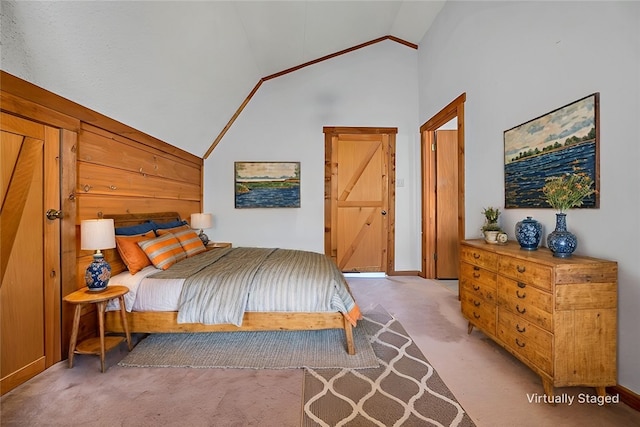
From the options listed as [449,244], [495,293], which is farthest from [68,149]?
[449,244]

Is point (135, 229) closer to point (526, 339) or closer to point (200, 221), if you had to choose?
point (200, 221)

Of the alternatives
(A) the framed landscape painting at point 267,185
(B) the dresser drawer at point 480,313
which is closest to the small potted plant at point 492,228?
(B) the dresser drawer at point 480,313

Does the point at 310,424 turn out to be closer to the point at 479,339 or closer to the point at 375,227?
the point at 479,339

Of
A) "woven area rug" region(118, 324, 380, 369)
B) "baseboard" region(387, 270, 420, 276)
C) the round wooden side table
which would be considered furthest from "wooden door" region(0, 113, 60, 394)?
"baseboard" region(387, 270, 420, 276)

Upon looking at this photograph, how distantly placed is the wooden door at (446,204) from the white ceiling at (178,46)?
67.9 inches

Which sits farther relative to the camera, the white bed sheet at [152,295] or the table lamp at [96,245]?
the white bed sheet at [152,295]

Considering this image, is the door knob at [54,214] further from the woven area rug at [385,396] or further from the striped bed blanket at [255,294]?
the woven area rug at [385,396]

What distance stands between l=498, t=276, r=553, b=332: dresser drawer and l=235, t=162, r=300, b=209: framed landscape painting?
304 cm

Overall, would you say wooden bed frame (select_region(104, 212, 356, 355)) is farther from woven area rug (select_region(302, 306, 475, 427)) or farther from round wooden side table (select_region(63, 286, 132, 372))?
woven area rug (select_region(302, 306, 475, 427))

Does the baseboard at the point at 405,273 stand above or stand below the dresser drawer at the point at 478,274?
below

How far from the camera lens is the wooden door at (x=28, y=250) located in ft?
5.34

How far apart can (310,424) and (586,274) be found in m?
1.66

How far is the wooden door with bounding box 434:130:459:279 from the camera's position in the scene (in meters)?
4.09

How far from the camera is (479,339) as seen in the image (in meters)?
2.27
